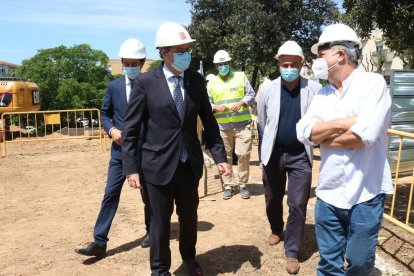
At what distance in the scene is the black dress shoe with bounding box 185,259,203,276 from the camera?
355cm

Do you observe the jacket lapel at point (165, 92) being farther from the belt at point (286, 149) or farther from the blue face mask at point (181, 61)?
the belt at point (286, 149)

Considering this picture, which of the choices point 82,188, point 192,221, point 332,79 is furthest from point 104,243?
point 82,188

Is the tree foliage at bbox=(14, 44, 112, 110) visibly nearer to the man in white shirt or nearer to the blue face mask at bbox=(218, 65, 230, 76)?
the blue face mask at bbox=(218, 65, 230, 76)

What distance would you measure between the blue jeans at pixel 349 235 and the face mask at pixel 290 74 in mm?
1567

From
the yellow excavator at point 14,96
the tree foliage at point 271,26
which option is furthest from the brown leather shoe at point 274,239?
the yellow excavator at point 14,96

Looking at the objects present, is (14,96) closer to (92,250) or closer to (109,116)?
(109,116)

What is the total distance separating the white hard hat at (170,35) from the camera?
305 centimetres

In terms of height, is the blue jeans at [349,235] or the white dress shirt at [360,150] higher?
the white dress shirt at [360,150]

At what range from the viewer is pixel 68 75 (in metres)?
24.9

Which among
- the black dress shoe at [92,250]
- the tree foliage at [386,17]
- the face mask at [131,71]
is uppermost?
the tree foliage at [386,17]

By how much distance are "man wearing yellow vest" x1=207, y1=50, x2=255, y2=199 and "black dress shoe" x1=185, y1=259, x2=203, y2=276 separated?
8.06ft

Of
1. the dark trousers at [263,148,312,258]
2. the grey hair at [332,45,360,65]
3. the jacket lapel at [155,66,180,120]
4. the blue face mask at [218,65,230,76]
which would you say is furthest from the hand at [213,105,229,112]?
the grey hair at [332,45,360,65]

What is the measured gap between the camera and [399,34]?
652 cm

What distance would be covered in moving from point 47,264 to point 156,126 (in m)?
1.94
